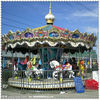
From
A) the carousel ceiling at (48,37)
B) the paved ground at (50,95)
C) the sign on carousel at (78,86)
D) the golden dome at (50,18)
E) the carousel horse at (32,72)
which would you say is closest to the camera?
the paved ground at (50,95)

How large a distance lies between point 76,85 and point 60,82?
83 centimetres

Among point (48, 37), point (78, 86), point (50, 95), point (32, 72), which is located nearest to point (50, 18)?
point (48, 37)

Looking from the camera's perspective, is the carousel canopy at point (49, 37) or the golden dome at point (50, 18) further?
the golden dome at point (50, 18)

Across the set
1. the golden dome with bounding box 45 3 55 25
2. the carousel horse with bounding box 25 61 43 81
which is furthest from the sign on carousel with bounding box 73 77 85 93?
the golden dome with bounding box 45 3 55 25

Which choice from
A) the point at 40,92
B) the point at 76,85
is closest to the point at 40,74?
the point at 40,92

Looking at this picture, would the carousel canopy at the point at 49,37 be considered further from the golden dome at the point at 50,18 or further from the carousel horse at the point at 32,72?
the golden dome at the point at 50,18

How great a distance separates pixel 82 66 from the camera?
11.3 meters

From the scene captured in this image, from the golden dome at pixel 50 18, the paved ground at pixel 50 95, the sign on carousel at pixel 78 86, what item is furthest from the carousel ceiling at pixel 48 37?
the paved ground at pixel 50 95

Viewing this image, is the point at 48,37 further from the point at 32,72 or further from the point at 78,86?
the point at 78,86

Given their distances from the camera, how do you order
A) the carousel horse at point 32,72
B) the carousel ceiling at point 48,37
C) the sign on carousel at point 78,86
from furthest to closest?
1. the carousel horse at point 32,72
2. the carousel ceiling at point 48,37
3. the sign on carousel at point 78,86

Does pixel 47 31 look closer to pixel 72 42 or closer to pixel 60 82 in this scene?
pixel 72 42

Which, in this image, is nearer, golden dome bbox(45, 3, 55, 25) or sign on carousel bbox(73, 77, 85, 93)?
sign on carousel bbox(73, 77, 85, 93)

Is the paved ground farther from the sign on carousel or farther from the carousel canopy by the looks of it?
the carousel canopy

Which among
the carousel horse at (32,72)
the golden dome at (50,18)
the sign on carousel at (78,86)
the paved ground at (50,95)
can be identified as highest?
the golden dome at (50,18)
